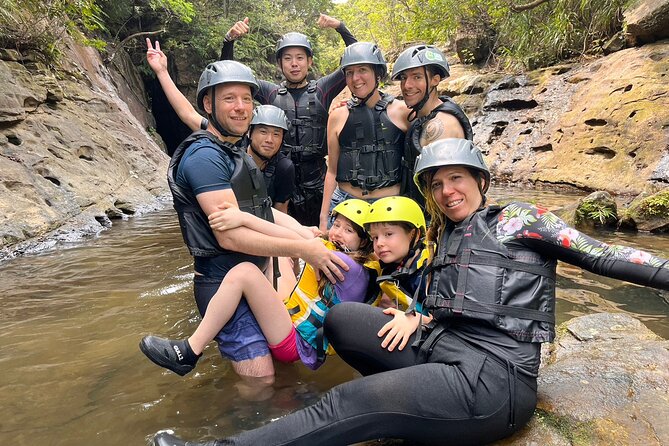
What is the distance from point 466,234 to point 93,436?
7.37 feet

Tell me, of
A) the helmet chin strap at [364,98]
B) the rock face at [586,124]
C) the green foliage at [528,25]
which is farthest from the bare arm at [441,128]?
the green foliage at [528,25]

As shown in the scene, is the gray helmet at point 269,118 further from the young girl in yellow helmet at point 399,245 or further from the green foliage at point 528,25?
the green foliage at point 528,25

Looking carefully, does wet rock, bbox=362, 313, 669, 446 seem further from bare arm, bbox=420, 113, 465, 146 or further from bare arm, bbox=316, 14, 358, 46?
bare arm, bbox=316, 14, 358, 46

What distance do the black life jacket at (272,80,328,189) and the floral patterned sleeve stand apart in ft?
11.2

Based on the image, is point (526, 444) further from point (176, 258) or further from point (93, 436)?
point (176, 258)

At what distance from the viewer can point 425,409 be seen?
1.94 m

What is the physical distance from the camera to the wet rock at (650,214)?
6.20 m

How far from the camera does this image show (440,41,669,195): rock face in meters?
8.95

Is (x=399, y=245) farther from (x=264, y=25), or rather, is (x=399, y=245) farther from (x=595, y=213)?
(x=264, y=25)

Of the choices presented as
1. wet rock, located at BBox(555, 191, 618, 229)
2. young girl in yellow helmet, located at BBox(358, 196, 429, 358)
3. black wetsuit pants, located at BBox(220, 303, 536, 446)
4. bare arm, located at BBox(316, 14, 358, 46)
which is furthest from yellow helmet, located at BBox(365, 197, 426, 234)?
wet rock, located at BBox(555, 191, 618, 229)

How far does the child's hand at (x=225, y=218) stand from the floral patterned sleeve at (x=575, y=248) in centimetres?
157

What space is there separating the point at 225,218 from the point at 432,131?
72.1 inches

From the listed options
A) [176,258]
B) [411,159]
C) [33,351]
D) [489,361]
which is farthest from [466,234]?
[176,258]

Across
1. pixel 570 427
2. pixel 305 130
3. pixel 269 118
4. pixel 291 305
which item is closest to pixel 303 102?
pixel 305 130
